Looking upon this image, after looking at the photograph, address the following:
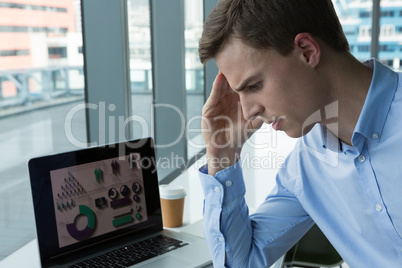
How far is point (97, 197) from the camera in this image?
127 cm

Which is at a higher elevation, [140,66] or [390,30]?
[390,30]

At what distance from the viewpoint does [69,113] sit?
1850mm

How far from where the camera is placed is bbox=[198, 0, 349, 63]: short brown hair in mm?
964

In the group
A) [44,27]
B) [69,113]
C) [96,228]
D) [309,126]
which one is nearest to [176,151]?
[69,113]

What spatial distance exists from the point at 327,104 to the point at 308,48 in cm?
14

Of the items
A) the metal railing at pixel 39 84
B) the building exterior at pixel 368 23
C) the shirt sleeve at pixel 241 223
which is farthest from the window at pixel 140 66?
the building exterior at pixel 368 23

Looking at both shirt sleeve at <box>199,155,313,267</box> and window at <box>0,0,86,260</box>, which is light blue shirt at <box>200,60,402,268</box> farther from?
window at <box>0,0,86,260</box>

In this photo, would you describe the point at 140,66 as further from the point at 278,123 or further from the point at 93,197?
the point at 278,123

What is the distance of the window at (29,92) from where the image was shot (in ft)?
4.92

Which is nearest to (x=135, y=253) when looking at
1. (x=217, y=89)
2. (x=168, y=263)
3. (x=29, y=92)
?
(x=168, y=263)

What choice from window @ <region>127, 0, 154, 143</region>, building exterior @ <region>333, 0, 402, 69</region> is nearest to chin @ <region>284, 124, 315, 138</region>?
window @ <region>127, 0, 154, 143</region>

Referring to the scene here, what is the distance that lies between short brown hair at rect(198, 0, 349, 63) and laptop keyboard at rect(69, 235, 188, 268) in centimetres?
59

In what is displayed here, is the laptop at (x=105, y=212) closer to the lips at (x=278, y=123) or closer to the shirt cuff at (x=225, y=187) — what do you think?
the shirt cuff at (x=225, y=187)

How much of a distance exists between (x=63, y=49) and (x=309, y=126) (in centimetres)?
109
